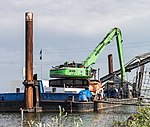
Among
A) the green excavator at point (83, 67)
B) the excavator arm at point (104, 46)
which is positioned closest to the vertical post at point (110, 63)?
the excavator arm at point (104, 46)

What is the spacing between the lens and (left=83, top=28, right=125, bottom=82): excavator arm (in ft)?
197

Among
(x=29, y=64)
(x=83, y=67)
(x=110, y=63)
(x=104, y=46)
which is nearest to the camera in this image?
(x=29, y=64)

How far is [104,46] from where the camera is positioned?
62562 mm

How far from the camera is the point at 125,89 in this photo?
66.9 meters

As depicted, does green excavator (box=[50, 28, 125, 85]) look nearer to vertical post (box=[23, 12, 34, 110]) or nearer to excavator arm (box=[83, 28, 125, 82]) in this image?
excavator arm (box=[83, 28, 125, 82])

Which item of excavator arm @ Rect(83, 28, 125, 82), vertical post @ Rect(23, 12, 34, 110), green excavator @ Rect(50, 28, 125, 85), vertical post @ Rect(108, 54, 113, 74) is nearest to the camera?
vertical post @ Rect(23, 12, 34, 110)

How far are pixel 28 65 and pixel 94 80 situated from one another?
46.7 ft

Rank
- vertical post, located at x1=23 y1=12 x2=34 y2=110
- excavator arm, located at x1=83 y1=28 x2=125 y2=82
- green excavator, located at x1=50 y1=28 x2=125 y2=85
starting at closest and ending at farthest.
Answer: vertical post, located at x1=23 y1=12 x2=34 y2=110 → green excavator, located at x1=50 y1=28 x2=125 y2=85 → excavator arm, located at x1=83 y1=28 x2=125 y2=82

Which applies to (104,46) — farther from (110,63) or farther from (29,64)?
(29,64)

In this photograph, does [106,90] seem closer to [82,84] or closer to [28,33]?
[82,84]

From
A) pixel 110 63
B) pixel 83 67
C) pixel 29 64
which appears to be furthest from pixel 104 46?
pixel 29 64

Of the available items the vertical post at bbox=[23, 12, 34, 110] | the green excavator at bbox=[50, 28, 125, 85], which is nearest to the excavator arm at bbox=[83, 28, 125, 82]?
the green excavator at bbox=[50, 28, 125, 85]

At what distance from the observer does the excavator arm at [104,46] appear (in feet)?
197

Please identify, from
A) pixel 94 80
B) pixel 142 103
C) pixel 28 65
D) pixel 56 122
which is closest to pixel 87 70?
pixel 94 80
